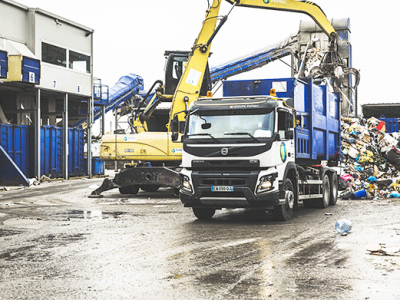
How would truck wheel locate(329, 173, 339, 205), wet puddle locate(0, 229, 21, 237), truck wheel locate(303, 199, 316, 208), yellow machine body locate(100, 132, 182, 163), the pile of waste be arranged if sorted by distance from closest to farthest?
wet puddle locate(0, 229, 21, 237) < truck wheel locate(303, 199, 316, 208) < truck wheel locate(329, 173, 339, 205) < yellow machine body locate(100, 132, 182, 163) < the pile of waste

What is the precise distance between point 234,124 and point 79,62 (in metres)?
22.3

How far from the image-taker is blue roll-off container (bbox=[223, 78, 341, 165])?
12.6 metres

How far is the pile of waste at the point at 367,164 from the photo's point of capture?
57.4 ft

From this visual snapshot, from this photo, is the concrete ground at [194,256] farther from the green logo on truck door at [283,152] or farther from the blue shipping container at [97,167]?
the blue shipping container at [97,167]

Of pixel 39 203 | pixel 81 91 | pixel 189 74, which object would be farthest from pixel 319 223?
pixel 81 91

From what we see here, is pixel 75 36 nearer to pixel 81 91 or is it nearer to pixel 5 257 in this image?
pixel 81 91

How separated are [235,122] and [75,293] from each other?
6294 mm

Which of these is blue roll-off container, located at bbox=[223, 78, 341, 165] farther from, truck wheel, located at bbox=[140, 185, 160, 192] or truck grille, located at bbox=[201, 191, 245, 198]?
truck wheel, located at bbox=[140, 185, 160, 192]

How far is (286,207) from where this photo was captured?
11555mm

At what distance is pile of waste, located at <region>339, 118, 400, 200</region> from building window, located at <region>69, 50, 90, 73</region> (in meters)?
15.4

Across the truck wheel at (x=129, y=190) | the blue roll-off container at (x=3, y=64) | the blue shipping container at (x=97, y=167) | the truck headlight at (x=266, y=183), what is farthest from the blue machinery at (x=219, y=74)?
the truck headlight at (x=266, y=183)

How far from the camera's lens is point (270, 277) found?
5.99 meters

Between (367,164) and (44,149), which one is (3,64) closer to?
(44,149)

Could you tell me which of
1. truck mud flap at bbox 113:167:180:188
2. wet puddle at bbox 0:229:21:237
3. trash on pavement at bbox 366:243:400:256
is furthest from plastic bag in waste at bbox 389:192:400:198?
wet puddle at bbox 0:229:21:237
